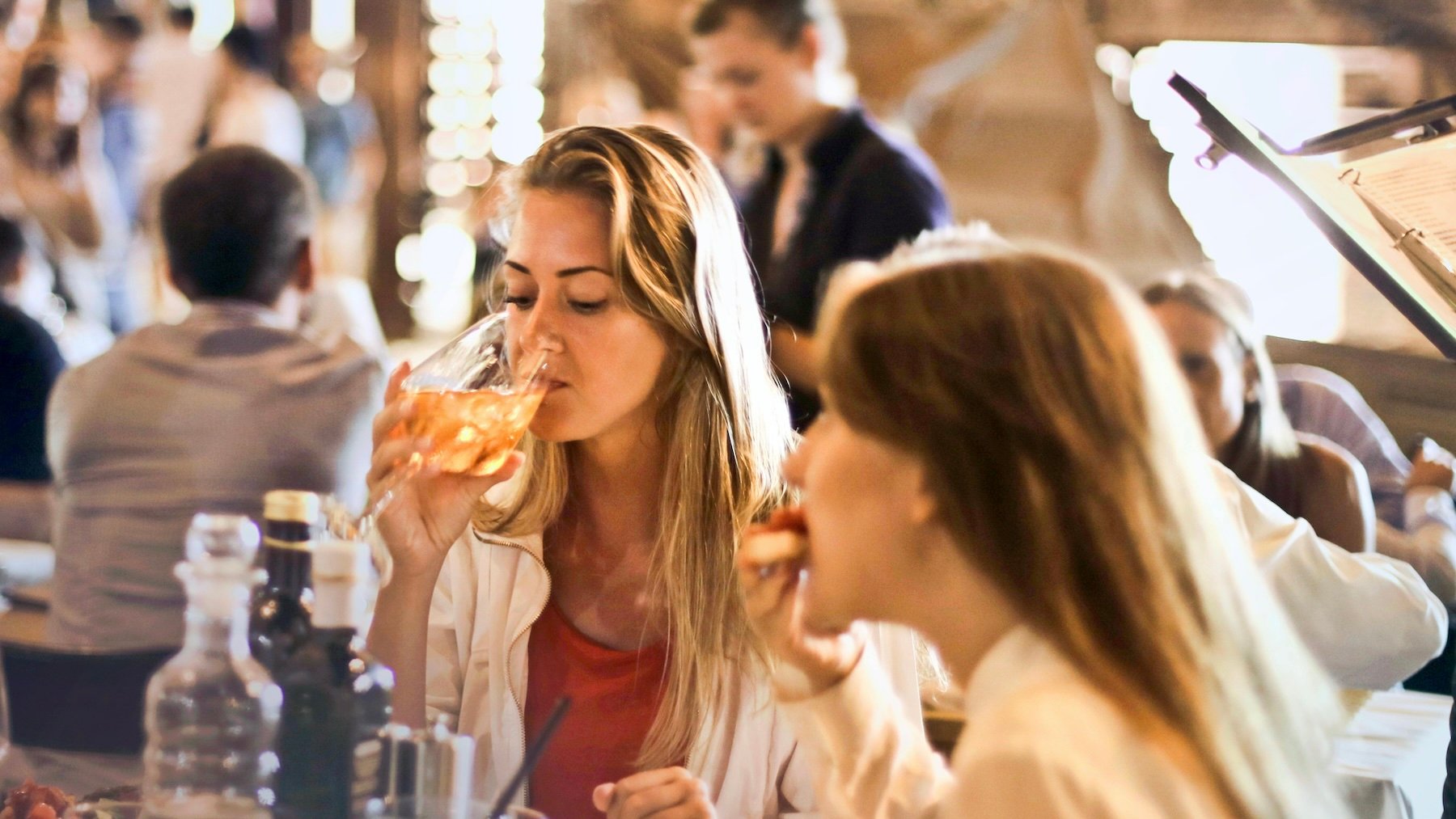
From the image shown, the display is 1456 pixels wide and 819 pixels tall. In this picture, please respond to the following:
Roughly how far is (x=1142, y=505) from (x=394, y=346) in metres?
5.80

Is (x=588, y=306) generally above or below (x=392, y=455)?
above

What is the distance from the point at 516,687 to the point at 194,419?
1133 mm

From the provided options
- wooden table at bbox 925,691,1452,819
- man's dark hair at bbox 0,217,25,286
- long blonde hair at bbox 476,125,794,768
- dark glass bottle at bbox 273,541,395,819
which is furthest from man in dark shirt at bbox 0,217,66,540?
dark glass bottle at bbox 273,541,395,819

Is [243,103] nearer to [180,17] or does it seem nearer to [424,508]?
[180,17]

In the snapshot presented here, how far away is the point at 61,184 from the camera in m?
4.96

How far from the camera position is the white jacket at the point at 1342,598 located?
204 centimetres

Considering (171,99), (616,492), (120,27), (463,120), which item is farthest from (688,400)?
(463,120)

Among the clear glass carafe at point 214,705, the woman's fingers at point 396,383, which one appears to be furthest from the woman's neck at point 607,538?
the clear glass carafe at point 214,705

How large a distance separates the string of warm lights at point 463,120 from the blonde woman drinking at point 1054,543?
5.09 meters

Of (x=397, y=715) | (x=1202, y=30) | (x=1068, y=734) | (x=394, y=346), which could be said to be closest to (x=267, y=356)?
(x=397, y=715)

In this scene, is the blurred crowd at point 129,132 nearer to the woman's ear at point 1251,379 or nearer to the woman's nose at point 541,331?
the woman's ear at point 1251,379

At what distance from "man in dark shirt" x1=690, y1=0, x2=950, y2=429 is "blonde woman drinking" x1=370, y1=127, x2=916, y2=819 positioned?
1.33 meters

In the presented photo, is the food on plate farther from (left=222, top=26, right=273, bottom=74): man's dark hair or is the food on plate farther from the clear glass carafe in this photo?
(left=222, top=26, right=273, bottom=74): man's dark hair

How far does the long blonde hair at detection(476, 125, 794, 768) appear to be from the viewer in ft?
5.07
